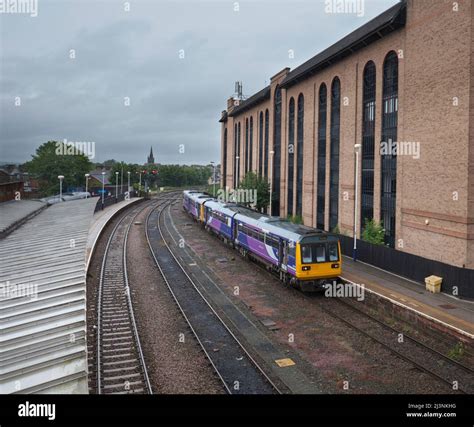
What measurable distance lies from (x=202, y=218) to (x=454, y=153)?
25.1 metres

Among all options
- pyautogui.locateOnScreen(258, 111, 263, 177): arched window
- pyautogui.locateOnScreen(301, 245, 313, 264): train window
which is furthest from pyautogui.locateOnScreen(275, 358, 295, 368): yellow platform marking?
pyautogui.locateOnScreen(258, 111, 263, 177): arched window

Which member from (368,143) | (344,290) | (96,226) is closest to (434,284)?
(344,290)

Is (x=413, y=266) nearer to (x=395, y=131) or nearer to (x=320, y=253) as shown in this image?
(x=320, y=253)

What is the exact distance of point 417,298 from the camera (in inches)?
745

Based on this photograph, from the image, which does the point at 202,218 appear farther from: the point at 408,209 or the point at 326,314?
the point at 326,314

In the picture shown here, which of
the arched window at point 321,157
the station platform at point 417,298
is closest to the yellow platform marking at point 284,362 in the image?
the station platform at point 417,298

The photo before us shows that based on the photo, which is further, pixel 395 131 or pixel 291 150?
pixel 291 150

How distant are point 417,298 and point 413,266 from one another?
3.66 m

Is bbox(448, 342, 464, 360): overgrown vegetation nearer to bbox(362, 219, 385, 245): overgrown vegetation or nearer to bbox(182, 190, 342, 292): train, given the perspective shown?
bbox(182, 190, 342, 292): train

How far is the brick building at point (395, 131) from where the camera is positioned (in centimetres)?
2145

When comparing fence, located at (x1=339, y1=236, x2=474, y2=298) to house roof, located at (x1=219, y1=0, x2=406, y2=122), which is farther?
house roof, located at (x1=219, y1=0, x2=406, y2=122)

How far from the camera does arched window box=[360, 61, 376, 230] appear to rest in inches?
1157

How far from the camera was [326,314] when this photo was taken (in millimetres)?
18344
